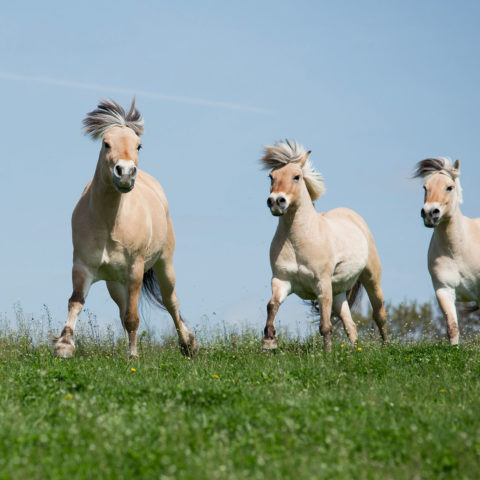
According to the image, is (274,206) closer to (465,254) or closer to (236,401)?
(465,254)

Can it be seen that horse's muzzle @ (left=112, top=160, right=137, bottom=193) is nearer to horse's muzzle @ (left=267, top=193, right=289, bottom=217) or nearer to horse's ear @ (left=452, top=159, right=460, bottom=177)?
horse's muzzle @ (left=267, top=193, right=289, bottom=217)

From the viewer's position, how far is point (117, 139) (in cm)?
927

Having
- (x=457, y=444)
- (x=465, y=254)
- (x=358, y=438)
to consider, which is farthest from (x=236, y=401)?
(x=465, y=254)

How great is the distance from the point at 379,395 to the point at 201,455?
8.82ft

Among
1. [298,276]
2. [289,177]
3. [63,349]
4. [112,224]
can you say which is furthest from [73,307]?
[289,177]

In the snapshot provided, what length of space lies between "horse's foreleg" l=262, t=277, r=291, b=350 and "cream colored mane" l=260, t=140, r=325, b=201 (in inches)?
74.0

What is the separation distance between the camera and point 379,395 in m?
6.91

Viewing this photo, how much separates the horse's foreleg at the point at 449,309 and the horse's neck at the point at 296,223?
271 centimetres

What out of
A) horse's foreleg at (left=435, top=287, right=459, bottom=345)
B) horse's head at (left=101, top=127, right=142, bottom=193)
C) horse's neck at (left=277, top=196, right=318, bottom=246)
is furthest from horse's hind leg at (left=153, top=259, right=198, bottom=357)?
horse's foreleg at (left=435, top=287, right=459, bottom=345)

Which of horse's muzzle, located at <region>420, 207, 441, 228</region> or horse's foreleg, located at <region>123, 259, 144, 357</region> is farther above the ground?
horse's muzzle, located at <region>420, 207, 441, 228</region>

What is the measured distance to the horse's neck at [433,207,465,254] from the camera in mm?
12133

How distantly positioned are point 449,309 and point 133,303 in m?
5.52

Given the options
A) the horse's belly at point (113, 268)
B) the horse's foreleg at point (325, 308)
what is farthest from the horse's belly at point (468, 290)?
the horse's belly at point (113, 268)

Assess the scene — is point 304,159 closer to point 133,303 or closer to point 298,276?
point 298,276
